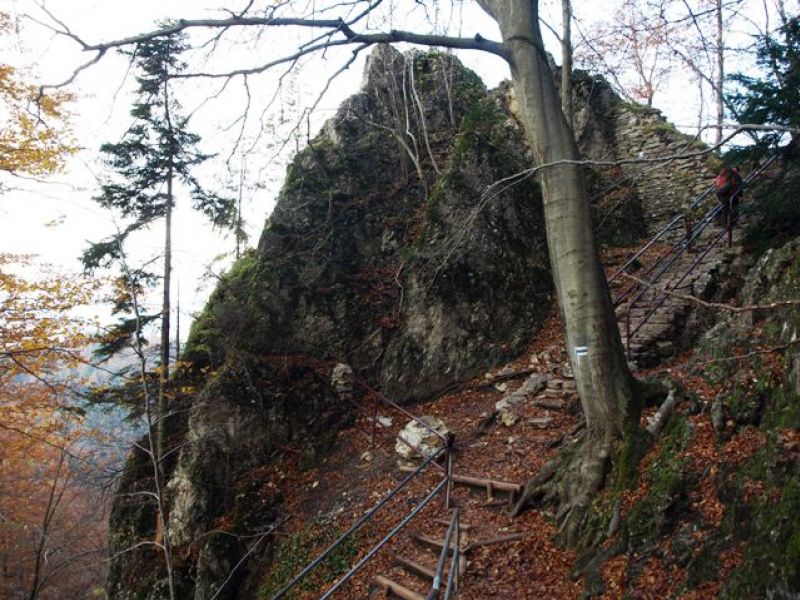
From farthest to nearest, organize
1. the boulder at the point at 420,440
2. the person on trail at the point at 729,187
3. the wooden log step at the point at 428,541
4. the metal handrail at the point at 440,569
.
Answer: the person on trail at the point at 729,187
the boulder at the point at 420,440
the wooden log step at the point at 428,541
the metal handrail at the point at 440,569

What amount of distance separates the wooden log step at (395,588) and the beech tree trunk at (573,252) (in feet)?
5.51

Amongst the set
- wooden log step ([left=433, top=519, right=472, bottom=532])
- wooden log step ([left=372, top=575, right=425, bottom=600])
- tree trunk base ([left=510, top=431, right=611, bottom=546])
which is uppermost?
tree trunk base ([left=510, top=431, right=611, bottom=546])

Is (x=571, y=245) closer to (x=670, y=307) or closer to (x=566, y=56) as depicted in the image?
(x=670, y=307)

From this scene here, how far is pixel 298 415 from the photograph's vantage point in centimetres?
930

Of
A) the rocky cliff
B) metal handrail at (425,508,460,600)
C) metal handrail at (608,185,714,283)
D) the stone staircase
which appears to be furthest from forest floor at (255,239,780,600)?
metal handrail at (608,185,714,283)

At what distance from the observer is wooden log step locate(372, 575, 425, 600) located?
4.97 m

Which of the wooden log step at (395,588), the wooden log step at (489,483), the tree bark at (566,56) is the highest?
the tree bark at (566,56)

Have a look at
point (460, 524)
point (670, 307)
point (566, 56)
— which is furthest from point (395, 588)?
point (566, 56)

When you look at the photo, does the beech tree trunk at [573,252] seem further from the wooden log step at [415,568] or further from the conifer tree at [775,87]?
the conifer tree at [775,87]

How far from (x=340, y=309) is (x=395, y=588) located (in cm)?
621

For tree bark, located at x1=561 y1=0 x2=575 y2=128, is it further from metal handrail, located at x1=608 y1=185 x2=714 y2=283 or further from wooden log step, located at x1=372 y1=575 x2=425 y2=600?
wooden log step, located at x1=372 y1=575 x2=425 y2=600

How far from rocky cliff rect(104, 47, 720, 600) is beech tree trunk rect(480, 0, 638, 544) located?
2.84m

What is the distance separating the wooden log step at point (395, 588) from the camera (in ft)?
16.3

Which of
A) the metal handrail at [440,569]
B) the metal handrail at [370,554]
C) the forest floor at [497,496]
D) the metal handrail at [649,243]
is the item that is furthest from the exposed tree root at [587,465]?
the metal handrail at [649,243]
